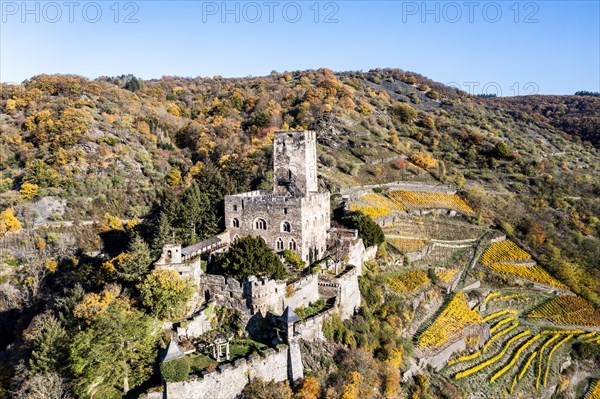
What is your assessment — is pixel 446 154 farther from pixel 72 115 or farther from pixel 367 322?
pixel 72 115

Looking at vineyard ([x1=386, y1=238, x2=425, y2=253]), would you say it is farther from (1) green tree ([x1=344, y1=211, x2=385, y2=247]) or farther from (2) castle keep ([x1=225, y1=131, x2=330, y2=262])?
(2) castle keep ([x1=225, y1=131, x2=330, y2=262])

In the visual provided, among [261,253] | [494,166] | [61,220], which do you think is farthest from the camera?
[494,166]

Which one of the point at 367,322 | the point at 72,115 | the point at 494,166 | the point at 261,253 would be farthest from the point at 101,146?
the point at 494,166

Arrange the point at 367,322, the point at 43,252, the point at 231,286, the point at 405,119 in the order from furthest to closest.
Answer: the point at 405,119 → the point at 43,252 → the point at 367,322 → the point at 231,286

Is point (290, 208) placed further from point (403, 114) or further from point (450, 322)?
point (403, 114)

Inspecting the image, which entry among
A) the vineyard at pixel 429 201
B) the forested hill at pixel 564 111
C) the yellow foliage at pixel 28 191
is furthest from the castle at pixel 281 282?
the forested hill at pixel 564 111

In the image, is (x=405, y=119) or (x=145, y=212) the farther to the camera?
(x=405, y=119)
